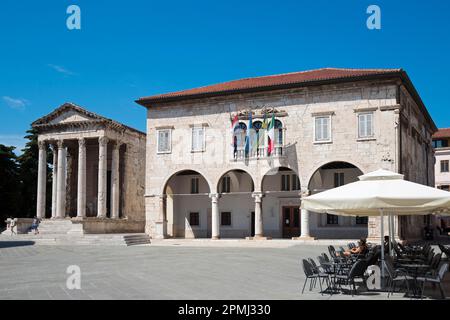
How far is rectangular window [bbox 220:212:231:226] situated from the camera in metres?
36.2

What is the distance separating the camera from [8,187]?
155ft

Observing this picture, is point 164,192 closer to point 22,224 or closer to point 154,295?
point 22,224

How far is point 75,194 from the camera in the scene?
42844 mm

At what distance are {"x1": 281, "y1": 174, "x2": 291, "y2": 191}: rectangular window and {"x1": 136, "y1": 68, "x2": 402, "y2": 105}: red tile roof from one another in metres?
6.47

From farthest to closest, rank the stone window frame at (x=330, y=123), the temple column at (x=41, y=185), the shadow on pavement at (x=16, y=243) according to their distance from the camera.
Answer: the temple column at (x=41, y=185) < the shadow on pavement at (x=16, y=243) < the stone window frame at (x=330, y=123)

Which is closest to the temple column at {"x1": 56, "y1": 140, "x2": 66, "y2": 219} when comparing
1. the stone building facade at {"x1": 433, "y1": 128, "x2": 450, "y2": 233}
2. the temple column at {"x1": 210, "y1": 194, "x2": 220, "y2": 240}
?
the temple column at {"x1": 210, "y1": 194, "x2": 220, "y2": 240}

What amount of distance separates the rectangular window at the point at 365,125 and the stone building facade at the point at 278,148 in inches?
2.1

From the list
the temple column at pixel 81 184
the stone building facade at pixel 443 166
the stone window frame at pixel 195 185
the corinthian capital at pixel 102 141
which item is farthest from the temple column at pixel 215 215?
the stone building facade at pixel 443 166

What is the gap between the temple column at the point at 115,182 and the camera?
3900cm

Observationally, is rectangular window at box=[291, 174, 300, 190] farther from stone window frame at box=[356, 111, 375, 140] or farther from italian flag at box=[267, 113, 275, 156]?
stone window frame at box=[356, 111, 375, 140]

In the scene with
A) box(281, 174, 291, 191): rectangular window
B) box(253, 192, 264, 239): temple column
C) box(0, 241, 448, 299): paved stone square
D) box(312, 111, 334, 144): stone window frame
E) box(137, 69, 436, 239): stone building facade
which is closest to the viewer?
box(0, 241, 448, 299): paved stone square

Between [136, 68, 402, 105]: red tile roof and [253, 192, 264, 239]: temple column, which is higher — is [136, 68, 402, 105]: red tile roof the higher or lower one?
the higher one

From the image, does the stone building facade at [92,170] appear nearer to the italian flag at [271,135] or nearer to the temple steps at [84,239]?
the temple steps at [84,239]

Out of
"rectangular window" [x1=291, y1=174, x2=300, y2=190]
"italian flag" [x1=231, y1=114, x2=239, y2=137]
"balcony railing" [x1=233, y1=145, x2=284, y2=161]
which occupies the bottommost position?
"rectangular window" [x1=291, y1=174, x2=300, y2=190]
